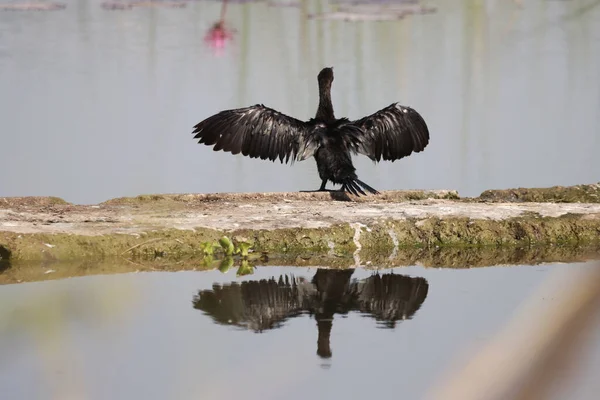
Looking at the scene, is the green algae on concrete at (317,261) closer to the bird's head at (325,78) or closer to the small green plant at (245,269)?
the small green plant at (245,269)

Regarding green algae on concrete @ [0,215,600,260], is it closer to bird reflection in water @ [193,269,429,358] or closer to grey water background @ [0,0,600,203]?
bird reflection in water @ [193,269,429,358]

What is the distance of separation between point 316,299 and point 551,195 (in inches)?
116

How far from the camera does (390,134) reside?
8.09 m

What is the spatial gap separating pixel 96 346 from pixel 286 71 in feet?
31.0

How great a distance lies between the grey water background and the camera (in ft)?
30.4

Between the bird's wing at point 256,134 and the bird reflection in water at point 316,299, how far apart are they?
226 centimetres

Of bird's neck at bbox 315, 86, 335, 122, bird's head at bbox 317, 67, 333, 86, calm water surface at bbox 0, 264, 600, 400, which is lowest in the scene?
calm water surface at bbox 0, 264, 600, 400

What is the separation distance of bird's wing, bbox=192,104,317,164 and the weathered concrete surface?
90 centimetres

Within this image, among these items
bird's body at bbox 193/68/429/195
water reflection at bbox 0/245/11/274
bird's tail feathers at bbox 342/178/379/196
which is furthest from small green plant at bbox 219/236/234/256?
bird's body at bbox 193/68/429/195

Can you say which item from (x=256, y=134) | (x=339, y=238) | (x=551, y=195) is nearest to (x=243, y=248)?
(x=339, y=238)

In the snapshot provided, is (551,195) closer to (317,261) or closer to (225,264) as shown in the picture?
(317,261)

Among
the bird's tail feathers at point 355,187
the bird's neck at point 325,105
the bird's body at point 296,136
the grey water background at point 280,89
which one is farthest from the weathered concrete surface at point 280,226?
the grey water background at point 280,89

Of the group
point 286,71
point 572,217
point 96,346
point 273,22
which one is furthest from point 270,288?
point 273,22

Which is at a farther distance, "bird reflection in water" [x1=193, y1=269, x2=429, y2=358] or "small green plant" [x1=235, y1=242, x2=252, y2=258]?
"small green plant" [x1=235, y1=242, x2=252, y2=258]
